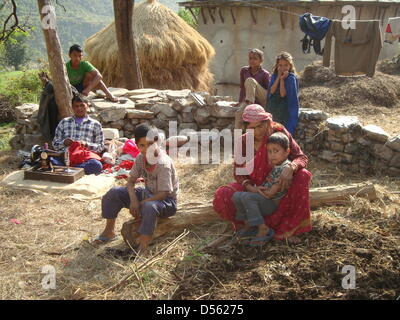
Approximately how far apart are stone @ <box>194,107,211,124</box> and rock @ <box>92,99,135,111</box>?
111 centimetres

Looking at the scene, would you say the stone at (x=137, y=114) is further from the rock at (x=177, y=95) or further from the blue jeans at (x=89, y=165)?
the blue jeans at (x=89, y=165)

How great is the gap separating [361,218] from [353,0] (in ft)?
37.2

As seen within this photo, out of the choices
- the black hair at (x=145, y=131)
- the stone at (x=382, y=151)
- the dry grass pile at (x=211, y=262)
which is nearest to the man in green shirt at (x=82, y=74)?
the dry grass pile at (x=211, y=262)

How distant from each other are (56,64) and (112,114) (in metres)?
1.25

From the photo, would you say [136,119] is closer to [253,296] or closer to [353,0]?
[253,296]

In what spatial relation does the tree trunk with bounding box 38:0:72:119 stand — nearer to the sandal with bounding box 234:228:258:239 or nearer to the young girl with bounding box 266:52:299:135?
the young girl with bounding box 266:52:299:135

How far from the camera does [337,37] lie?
839cm

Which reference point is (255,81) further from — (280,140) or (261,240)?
(261,240)

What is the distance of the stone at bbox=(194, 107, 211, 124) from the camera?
6.71 m

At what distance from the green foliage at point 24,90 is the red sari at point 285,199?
10.7 m

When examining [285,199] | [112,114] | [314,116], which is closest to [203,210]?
[285,199]

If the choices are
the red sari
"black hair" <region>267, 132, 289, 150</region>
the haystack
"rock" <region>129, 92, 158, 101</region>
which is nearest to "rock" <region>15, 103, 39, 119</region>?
"rock" <region>129, 92, 158, 101</region>

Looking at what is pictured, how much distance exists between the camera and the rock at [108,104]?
6.66 metres
